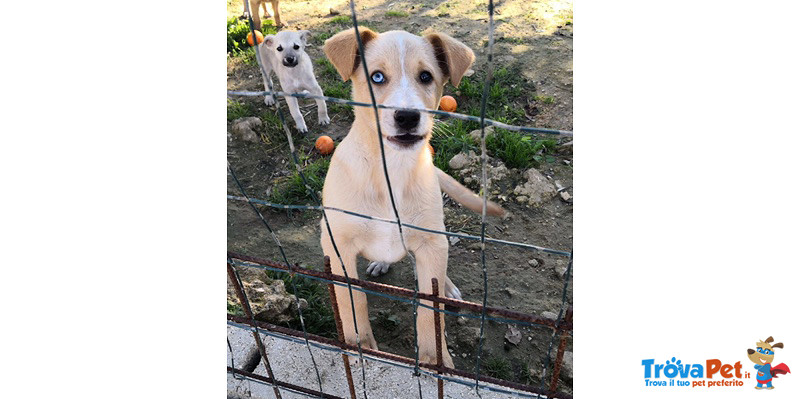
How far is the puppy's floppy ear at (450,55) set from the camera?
8.12 feet

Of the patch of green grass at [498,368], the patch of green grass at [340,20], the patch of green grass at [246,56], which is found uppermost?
the patch of green grass at [340,20]

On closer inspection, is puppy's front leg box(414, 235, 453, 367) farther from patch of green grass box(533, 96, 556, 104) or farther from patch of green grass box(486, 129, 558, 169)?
patch of green grass box(533, 96, 556, 104)

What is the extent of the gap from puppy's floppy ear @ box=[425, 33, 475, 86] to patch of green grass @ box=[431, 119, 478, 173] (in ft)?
6.13

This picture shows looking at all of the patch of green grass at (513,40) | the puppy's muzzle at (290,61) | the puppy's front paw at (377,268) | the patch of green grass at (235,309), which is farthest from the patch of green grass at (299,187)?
the patch of green grass at (513,40)

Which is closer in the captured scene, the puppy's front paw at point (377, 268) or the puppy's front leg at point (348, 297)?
the puppy's front leg at point (348, 297)

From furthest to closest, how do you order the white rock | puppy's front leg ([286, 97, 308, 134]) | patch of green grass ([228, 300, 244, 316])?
1. puppy's front leg ([286, 97, 308, 134])
2. the white rock
3. patch of green grass ([228, 300, 244, 316])

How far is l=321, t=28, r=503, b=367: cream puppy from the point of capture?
7.63 feet

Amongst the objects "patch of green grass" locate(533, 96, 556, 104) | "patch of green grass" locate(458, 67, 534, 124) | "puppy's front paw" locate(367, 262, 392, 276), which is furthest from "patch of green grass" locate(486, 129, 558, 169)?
"puppy's front paw" locate(367, 262, 392, 276)

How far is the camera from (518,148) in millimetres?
4465

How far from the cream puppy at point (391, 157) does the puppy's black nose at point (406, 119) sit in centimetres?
3

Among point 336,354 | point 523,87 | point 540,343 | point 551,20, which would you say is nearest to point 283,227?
point 336,354

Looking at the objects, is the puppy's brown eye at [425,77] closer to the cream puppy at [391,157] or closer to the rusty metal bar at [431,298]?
the cream puppy at [391,157]

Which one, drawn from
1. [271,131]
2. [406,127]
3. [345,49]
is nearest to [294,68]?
[271,131]

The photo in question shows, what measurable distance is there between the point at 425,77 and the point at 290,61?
292 centimetres
